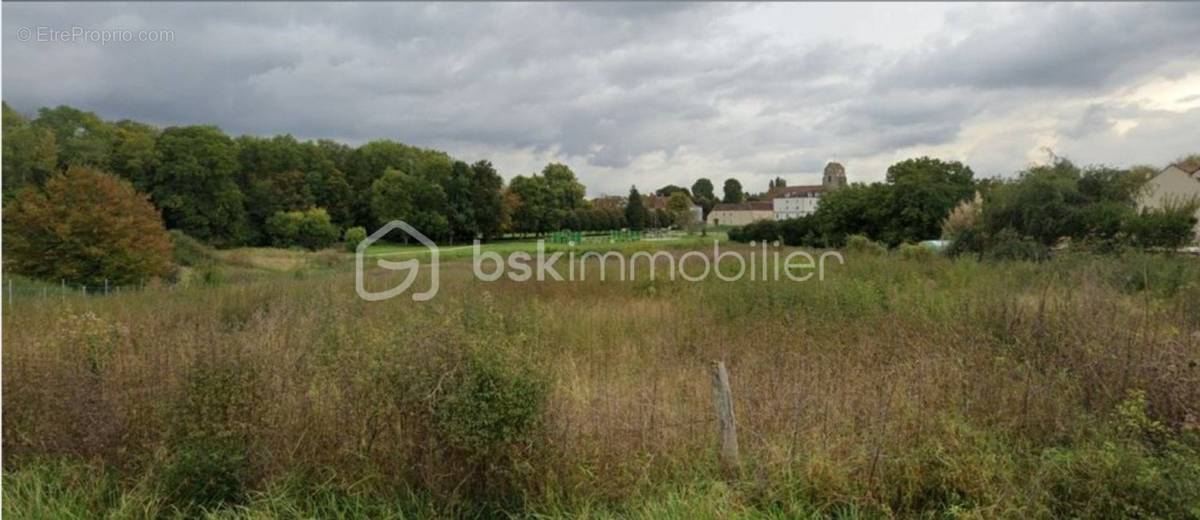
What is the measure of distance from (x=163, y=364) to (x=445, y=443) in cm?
257

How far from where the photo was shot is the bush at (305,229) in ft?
151

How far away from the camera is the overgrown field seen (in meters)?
2.88

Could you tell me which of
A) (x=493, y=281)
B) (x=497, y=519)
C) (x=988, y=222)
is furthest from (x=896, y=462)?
(x=988, y=222)

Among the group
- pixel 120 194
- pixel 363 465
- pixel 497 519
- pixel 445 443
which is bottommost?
pixel 497 519

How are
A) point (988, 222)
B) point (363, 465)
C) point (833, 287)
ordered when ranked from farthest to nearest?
point (988, 222)
point (833, 287)
point (363, 465)

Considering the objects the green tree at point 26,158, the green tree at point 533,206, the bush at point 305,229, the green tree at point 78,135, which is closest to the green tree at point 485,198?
the green tree at point 533,206

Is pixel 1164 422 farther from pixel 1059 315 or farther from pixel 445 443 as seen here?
pixel 445 443

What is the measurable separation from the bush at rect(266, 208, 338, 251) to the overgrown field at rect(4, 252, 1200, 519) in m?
44.6

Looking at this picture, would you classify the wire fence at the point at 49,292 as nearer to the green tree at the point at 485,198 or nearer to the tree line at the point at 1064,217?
the tree line at the point at 1064,217

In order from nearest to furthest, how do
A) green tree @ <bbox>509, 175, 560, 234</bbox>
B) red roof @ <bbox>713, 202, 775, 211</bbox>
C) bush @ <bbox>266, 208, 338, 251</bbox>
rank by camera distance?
bush @ <bbox>266, 208, 338, 251</bbox> < green tree @ <bbox>509, 175, 560, 234</bbox> < red roof @ <bbox>713, 202, 775, 211</bbox>

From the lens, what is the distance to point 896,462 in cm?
307

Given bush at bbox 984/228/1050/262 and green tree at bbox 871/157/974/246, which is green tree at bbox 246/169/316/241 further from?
bush at bbox 984/228/1050/262

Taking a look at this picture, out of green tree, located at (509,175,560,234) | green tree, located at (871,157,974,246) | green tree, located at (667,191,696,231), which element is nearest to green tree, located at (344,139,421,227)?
green tree, located at (509,175,560,234)

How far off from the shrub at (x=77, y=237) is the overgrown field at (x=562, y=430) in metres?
20.2
